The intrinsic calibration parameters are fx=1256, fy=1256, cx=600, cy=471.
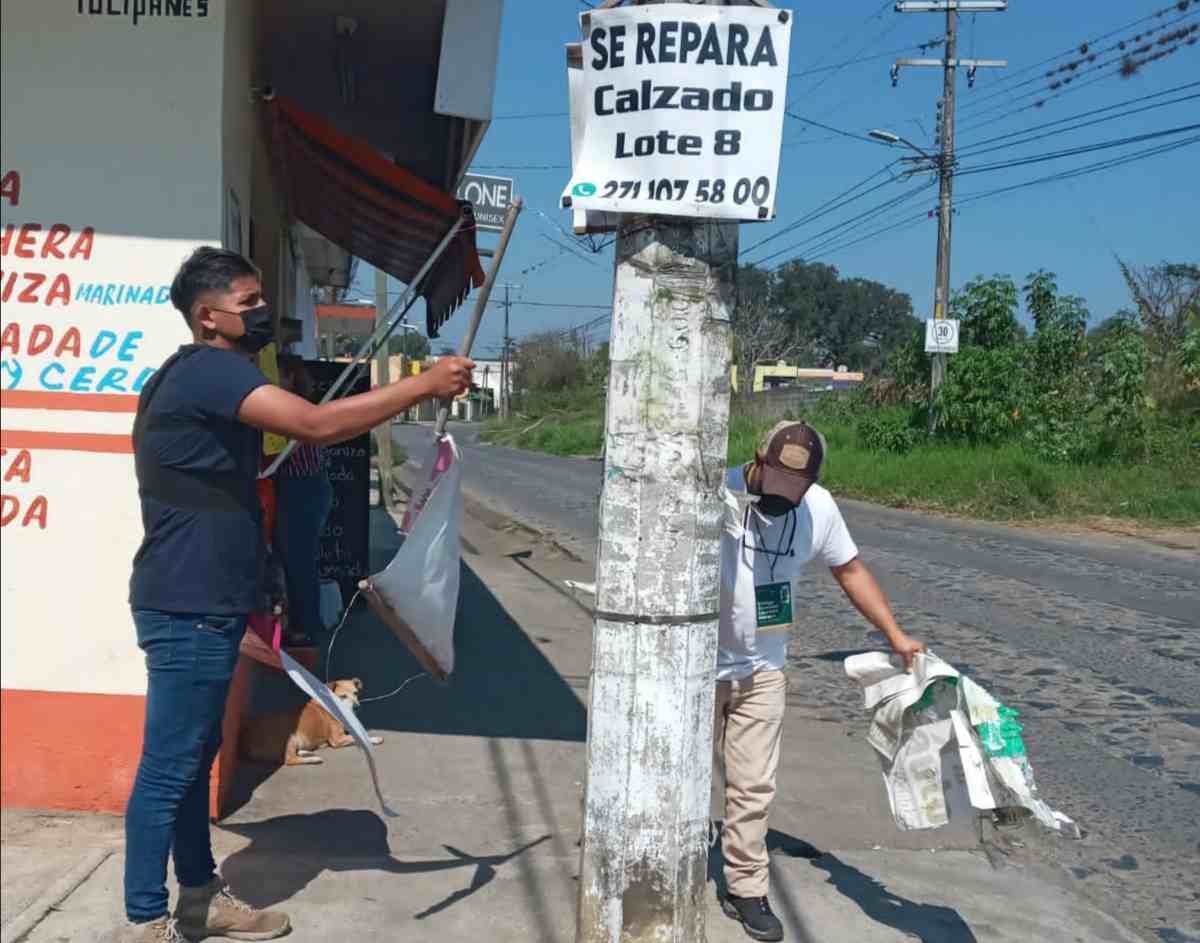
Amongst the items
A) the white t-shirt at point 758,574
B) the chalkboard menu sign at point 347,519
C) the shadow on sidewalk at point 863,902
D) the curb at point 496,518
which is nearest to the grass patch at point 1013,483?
the curb at point 496,518

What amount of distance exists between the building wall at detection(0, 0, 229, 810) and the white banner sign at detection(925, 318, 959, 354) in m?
21.0

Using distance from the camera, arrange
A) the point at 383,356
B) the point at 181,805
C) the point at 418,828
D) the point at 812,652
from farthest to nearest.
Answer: the point at 383,356, the point at 812,652, the point at 418,828, the point at 181,805

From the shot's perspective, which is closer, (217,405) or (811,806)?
(217,405)

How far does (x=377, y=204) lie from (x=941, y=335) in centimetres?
1961

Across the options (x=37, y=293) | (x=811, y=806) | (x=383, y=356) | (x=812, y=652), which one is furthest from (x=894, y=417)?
(x=37, y=293)

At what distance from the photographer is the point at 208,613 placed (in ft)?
11.2

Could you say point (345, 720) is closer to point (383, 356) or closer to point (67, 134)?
point (67, 134)

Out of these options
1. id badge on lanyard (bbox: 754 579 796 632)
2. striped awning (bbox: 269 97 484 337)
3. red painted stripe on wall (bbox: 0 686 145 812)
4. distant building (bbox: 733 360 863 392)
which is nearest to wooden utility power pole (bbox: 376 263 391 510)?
striped awning (bbox: 269 97 484 337)

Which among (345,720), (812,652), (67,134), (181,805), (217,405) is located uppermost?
(67,134)

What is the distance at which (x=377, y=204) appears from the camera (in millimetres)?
6168

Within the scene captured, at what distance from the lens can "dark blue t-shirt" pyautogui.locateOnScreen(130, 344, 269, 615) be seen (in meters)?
3.36

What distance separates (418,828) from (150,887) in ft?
5.13

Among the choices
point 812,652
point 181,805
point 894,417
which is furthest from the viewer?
point 894,417

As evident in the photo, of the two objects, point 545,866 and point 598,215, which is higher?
point 598,215
